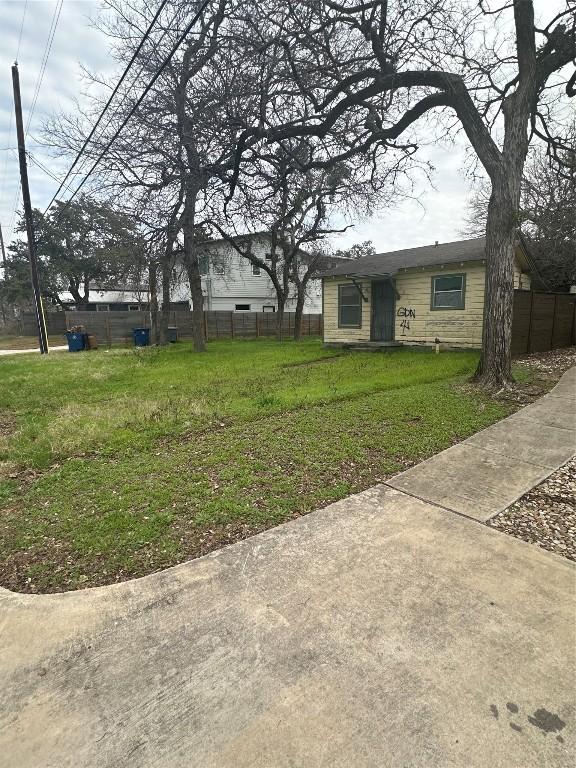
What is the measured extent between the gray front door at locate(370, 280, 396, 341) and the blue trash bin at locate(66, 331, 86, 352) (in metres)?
12.3

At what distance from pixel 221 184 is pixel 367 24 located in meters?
3.92

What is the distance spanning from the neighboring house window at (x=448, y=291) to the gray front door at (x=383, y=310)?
1.45 metres

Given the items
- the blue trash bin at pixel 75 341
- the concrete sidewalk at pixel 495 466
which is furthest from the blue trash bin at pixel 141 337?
the concrete sidewalk at pixel 495 466

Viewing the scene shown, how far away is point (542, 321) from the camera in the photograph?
11117mm

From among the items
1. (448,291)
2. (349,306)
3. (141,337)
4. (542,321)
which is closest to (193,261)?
(349,306)

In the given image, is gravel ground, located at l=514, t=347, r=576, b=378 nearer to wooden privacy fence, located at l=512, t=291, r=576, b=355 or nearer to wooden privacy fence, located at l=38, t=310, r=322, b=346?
wooden privacy fence, located at l=512, t=291, r=576, b=355

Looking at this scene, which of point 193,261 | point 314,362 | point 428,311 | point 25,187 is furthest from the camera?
point 25,187

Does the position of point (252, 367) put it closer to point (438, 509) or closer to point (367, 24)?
point (367, 24)

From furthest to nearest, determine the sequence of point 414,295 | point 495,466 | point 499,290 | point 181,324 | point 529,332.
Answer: point 181,324
point 414,295
point 529,332
point 499,290
point 495,466

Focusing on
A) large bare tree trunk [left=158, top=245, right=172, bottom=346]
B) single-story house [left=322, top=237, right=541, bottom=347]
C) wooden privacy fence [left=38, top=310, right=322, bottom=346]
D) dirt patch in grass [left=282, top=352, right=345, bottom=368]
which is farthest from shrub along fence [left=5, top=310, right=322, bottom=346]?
dirt patch in grass [left=282, top=352, right=345, bottom=368]

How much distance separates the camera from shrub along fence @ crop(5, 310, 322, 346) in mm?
20375

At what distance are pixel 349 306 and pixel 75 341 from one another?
11.8m

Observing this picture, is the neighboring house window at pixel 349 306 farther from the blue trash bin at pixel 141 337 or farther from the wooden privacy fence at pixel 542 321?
the blue trash bin at pixel 141 337

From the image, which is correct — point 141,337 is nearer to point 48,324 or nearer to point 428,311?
point 48,324
